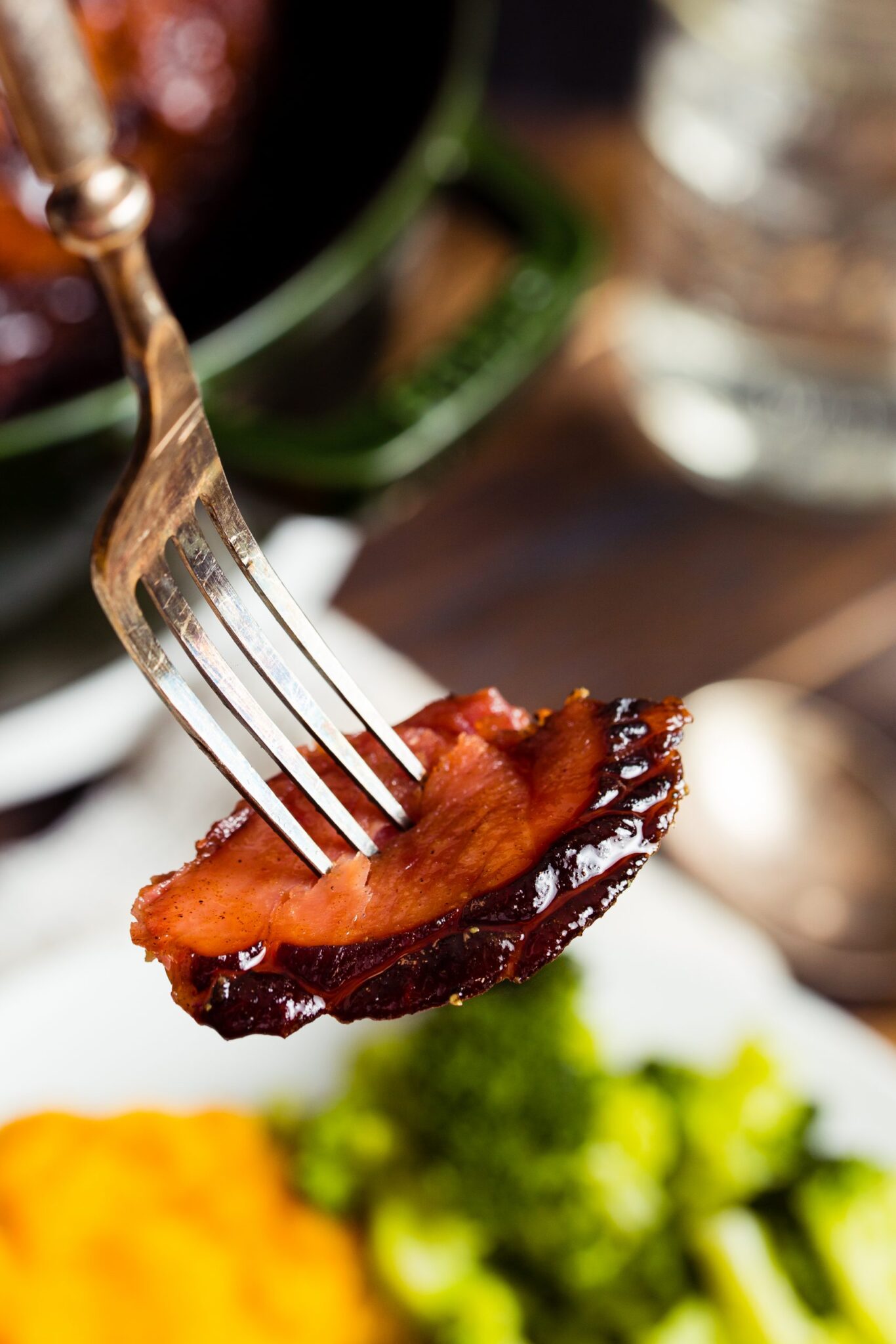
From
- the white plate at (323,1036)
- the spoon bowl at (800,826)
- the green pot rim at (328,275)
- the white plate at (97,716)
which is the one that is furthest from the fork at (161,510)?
the spoon bowl at (800,826)

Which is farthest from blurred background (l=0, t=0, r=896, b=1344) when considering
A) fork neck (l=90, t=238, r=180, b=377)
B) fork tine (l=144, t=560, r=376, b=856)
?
fork tine (l=144, t=560, r=376, b=856)

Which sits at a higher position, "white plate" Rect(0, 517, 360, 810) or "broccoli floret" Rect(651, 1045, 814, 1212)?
"white plate" Rect(0, 517, 360, 810)

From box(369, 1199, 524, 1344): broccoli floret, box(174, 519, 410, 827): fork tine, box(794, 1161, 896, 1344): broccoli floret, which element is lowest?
box(794, 1161, 896, 1344): broccoli floret

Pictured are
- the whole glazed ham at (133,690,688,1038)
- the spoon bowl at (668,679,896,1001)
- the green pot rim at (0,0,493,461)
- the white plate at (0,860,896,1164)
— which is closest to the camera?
the whole glazed ham at (133,690,688,1038)

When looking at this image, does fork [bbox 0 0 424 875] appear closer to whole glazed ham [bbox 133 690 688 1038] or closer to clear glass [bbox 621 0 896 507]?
whole glazed ham [bbox 133 690 688 1038]

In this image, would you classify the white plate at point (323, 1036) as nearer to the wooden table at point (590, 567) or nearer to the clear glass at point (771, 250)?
the wooden table at point (590, 567)

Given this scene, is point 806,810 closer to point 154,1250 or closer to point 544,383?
point 544,383
